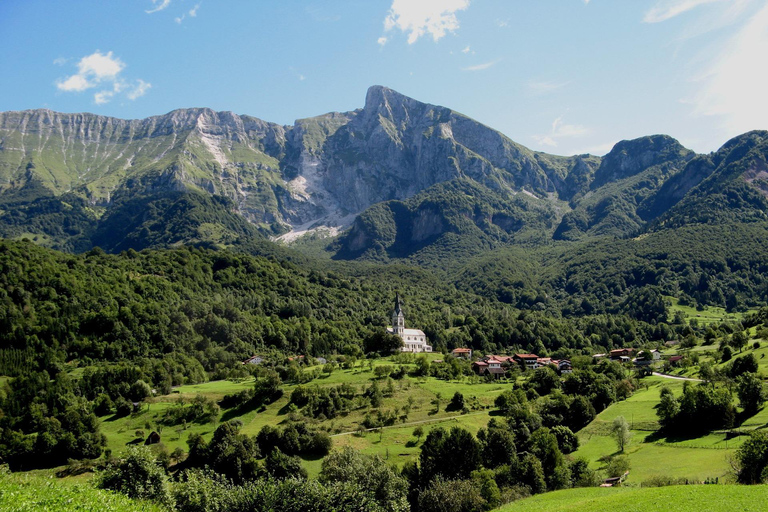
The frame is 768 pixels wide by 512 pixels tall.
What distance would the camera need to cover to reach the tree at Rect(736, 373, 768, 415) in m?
57.1

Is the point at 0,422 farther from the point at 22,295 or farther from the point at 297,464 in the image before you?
the point at 297,464

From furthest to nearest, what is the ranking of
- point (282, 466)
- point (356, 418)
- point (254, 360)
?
point (254, 360), point (356, 418), point (282, 466)

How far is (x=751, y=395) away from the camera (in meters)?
57.1

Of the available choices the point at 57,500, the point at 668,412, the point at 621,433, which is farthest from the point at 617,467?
the point at 57,500

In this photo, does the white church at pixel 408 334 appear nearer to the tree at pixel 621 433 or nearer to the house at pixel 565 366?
the house at pixel 565 366

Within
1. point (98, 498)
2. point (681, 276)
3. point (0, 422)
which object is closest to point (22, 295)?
point (0, 422)

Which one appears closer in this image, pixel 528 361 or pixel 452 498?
pixel 452 498

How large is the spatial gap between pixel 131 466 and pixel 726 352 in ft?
283

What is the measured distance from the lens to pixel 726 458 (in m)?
46.1

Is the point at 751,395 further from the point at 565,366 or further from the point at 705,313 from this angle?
the point at 705,313

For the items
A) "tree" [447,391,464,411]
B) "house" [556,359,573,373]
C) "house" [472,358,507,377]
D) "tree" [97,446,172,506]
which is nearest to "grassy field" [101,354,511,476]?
"tree" [447,391,464,411]

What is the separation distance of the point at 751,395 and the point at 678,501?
110 feet

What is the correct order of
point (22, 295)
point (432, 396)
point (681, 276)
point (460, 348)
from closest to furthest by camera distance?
point (432, 396)
point (22, 295)
point (460, 348)
point (681, 276)

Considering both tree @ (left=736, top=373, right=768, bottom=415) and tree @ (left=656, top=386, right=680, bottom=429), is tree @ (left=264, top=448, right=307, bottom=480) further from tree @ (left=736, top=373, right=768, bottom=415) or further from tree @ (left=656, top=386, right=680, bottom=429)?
tree @ (left=736, top=373, right=768, bottom=415)
